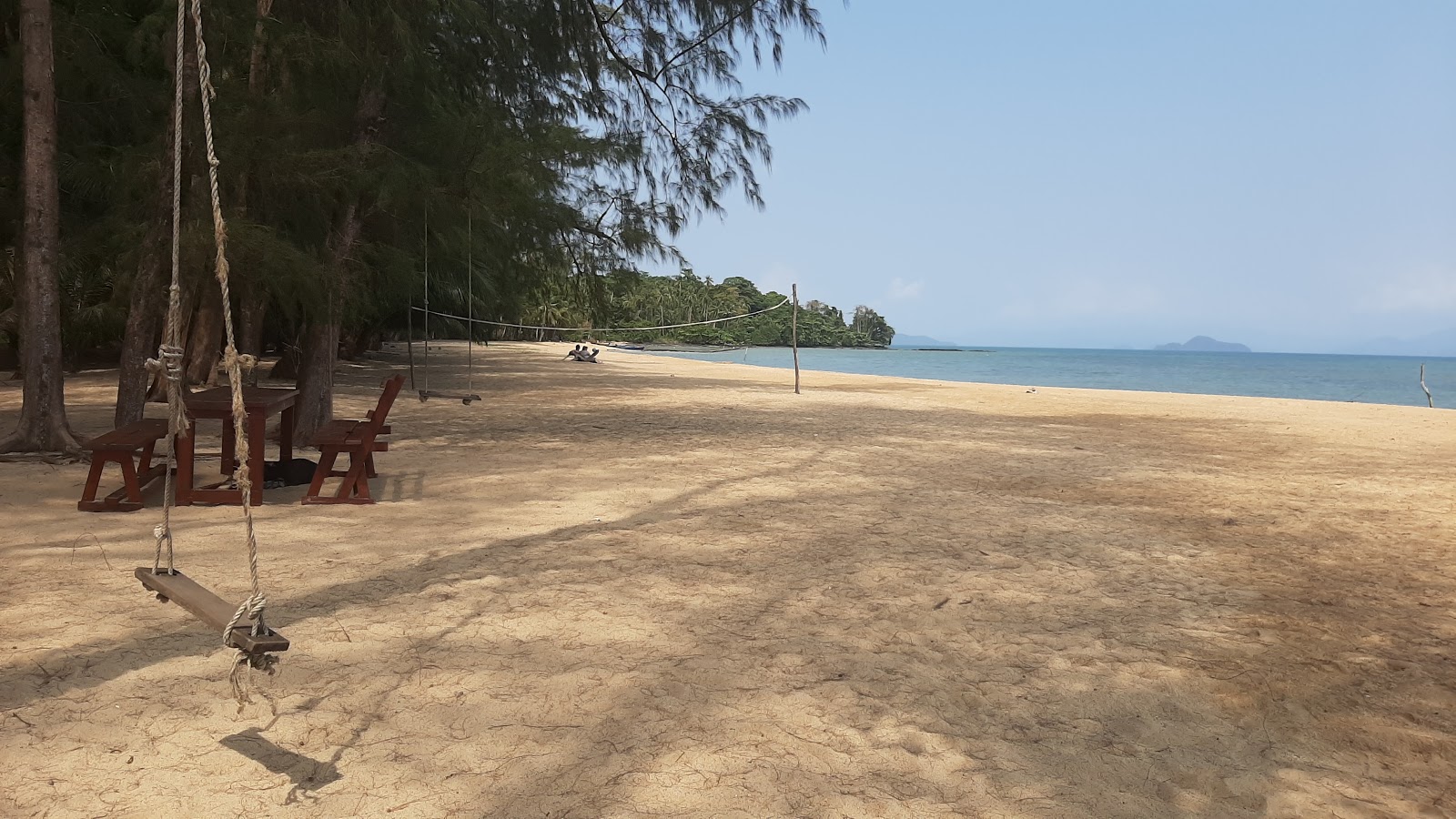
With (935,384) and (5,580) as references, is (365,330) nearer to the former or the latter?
(935,384)

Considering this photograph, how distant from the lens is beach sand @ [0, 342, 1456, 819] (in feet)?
8.53

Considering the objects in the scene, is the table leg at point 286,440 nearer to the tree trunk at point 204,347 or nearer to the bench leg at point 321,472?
the bench leg at point 321,472

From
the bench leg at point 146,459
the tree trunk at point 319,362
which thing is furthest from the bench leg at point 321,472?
the tree trunk at point 319,362

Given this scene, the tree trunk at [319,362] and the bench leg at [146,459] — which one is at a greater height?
the tree trunk at [319,362]

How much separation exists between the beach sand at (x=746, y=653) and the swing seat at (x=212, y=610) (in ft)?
1.14

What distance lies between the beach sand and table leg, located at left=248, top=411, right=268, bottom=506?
25cm

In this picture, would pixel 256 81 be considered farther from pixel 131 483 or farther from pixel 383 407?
pixel 131 483

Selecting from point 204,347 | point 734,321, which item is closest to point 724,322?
point 734,321

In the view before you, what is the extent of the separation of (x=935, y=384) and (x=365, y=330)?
14.9 metres

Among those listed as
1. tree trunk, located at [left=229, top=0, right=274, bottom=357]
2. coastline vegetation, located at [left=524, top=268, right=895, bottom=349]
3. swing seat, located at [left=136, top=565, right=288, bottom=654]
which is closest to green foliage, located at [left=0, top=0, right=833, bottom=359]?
tree trunk, located at [left=229, top=0, right=274, bottom=357]

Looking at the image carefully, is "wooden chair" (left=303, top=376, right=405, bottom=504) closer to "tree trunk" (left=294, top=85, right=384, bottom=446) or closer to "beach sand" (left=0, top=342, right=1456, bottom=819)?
"beach sand" (left=0, top=342, right=1456, bottom=819)

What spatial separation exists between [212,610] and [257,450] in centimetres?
377

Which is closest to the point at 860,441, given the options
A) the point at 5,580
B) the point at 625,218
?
the point at 625,218

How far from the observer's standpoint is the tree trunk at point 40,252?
7.55 m
